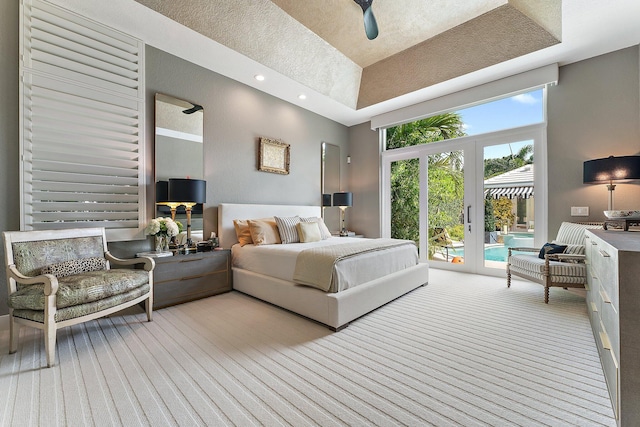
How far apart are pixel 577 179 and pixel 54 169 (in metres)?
6.57

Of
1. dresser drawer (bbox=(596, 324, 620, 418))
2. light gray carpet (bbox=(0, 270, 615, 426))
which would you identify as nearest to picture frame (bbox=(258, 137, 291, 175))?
light gray carpet (bbox=(0, 270, 615, 426))

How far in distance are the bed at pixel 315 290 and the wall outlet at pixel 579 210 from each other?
7.34 feet

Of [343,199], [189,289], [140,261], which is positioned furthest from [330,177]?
[140,261]

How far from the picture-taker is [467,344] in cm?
223

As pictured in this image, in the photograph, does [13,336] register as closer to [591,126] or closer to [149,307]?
[149,307]

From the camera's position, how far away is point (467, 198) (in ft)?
15.8

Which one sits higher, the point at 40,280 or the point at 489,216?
the point at 489,216

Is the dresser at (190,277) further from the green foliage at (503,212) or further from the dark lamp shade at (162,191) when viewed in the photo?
the green foliage at (503,212)

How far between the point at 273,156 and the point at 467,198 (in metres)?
3.62

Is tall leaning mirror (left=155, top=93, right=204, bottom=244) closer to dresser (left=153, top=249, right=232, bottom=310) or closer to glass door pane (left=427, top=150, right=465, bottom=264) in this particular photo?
dresser (left=153, top=249, right=232, bottom=310)

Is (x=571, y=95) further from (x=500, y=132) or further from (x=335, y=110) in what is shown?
(x=335, y=110)

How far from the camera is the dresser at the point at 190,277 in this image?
9.96 ft

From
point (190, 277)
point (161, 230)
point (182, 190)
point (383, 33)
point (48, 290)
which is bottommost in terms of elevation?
point (190, 277)

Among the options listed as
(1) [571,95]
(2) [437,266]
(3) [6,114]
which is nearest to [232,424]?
(3) [6,114]
